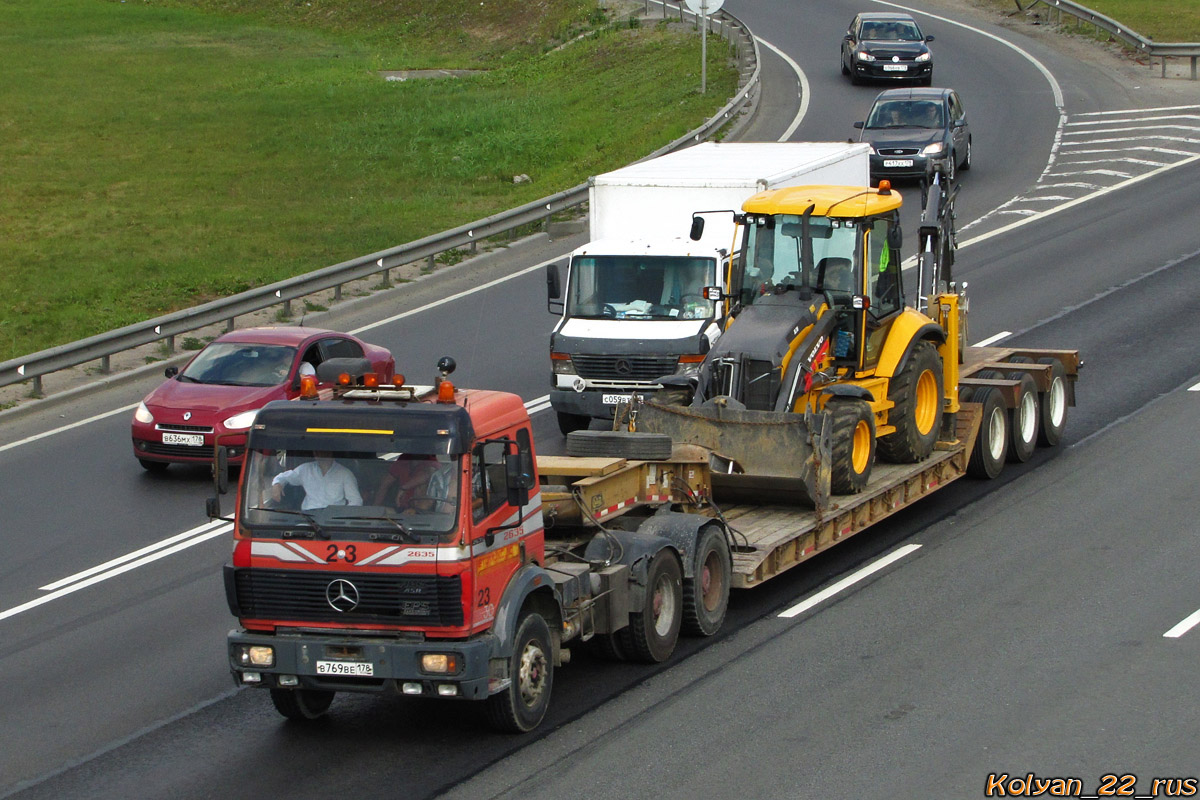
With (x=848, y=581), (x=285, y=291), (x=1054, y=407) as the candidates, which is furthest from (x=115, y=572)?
Result: (x=1054, y=407)

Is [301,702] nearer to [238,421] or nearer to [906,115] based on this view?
[238,421]

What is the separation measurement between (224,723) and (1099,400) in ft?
41.0

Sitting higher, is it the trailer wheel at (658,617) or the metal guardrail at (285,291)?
the metal guardrail at (285,291)

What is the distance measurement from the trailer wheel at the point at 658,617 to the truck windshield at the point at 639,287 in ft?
23.2

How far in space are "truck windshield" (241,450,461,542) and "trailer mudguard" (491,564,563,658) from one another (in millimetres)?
712

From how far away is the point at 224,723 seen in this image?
1141 cm

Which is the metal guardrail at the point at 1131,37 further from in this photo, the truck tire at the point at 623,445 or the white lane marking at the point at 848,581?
the truck tire at the point at 623,445

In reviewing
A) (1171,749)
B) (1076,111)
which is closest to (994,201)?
(1076,111)

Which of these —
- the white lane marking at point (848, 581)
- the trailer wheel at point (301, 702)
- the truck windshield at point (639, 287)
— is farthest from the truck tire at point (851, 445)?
the trailer wheel at point (301, 702)

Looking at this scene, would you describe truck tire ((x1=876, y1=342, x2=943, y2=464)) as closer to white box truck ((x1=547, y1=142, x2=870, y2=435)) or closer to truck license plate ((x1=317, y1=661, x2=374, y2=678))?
white box truck ((x1=547, y1=142, x2=870, y2=435))

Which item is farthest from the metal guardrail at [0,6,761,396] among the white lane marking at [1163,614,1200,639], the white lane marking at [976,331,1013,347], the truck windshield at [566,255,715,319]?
the white lane marking at [1163,614,1200,639]

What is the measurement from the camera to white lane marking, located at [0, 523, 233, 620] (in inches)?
560

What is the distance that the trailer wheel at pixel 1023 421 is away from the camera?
57.2ft

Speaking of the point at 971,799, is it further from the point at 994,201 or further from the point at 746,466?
the point at 994,201
